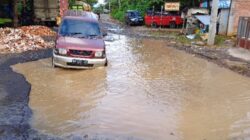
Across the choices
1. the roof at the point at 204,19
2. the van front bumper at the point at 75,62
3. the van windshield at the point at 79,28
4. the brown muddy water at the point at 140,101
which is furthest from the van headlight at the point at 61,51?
the roof at the point at 204,19

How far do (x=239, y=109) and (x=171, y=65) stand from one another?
240 inches

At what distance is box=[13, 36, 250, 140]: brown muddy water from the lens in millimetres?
7602

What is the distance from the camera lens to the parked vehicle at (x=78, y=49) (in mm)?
12102

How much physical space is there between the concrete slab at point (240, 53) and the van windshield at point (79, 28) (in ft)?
23.4

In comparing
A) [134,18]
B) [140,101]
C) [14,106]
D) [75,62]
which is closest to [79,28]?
[75,62]

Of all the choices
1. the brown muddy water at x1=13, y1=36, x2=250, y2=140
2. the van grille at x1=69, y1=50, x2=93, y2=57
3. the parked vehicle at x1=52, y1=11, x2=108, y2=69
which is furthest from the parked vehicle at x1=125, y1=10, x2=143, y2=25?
the van grille at x1=69, y1=50, x2=93, y2=57

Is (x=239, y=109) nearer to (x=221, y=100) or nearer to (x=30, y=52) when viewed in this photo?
(x=221, y=100)

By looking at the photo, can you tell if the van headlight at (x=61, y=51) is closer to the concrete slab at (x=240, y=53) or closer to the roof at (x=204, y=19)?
the concrete slab at (x=240, y=53)

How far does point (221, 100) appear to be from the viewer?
33.2 feet

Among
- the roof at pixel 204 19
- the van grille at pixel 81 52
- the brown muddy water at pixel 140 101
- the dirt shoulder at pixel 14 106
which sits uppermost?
the roof at pixel 204 19

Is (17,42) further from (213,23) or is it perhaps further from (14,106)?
(213,23)

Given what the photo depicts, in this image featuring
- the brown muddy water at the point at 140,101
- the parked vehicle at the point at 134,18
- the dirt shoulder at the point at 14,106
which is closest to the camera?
the dirt shoulder at the point at 14,106

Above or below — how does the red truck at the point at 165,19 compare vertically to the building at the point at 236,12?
below

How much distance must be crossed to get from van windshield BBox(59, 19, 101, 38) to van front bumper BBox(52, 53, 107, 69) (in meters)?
1.11
